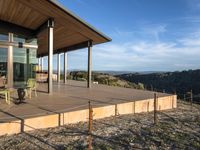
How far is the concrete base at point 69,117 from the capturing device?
5.14m

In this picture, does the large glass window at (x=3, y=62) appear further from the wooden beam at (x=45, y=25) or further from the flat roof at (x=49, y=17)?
the wooden beam at (x=45, y=25)

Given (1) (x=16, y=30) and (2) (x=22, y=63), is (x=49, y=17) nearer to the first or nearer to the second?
(1) (x=16, y=30)

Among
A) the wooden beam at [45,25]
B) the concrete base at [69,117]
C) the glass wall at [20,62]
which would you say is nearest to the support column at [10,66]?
the glass wall at [20,62]

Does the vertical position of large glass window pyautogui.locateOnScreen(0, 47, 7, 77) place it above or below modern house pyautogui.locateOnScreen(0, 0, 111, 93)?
below

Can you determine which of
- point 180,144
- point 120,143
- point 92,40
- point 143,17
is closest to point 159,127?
point 180,144

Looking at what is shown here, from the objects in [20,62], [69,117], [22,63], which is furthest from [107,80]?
[69,117]

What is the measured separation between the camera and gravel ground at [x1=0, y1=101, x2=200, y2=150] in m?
4.66

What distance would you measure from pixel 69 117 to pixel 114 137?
1.52 m

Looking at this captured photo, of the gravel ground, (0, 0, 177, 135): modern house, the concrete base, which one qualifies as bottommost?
the gravel ground

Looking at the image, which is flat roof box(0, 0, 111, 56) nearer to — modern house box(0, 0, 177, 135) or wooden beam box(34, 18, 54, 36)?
modern house box(0, 0, 177, 135)

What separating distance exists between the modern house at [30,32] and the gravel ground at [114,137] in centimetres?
471

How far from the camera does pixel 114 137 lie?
5.21 meters

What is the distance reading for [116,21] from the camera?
20.4 metres

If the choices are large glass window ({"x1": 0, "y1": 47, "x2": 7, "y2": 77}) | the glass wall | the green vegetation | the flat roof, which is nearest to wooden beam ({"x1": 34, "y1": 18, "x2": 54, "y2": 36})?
the flat roof
